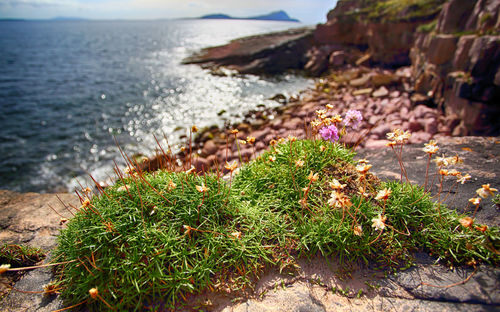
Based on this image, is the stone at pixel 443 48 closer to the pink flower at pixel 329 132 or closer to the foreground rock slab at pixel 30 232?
the pink flower at pixel 329 132

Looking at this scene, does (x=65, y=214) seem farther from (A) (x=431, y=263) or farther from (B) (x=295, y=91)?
(B) (x=295, y=91)

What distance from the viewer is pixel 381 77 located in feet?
41.0

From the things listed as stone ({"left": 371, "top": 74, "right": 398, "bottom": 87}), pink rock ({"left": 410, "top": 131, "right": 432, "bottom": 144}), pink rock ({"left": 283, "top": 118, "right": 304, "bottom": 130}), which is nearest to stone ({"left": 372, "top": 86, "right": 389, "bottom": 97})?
stone ({"left": 371, "top": 74, "right": 398, "bottom": 87})

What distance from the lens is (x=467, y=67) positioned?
22.7 feet

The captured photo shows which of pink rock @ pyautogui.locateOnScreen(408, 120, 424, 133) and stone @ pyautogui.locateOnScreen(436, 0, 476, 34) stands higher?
stone @ pyautogui.locateOnScreen(436, 0, 476, 34)

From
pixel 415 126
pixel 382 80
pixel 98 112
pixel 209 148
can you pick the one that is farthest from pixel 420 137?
pixel 98 112

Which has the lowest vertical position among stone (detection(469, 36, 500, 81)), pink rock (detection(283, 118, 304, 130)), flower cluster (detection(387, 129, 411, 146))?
pink rock (detection(283, 118, 304, 130))

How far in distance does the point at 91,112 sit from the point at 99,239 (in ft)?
45.6

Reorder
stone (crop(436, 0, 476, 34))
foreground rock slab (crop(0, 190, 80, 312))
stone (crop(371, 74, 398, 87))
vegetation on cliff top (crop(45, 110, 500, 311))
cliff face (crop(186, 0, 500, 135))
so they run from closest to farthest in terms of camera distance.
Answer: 1. vegetation on cliff top (crop(45, 110, 500, 311))
2. foreground rock slab (crop(0, 190, 80, 312))
3. cliff face (crop(186, 0, 500, 135))
4. stone (crop(436, 0, 476, 34))
5. stone (crop(371, 74, 398, 87))

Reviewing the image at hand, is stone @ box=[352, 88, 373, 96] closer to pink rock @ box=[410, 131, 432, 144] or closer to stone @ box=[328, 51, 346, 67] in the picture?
pink rock @ box=[410, 131, 432, 144]

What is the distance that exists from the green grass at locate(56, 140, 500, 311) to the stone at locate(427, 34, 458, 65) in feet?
25.9

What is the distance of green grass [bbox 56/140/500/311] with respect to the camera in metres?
2.23

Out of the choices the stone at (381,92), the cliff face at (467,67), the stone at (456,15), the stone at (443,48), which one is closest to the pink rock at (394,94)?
the stone at (381,92)

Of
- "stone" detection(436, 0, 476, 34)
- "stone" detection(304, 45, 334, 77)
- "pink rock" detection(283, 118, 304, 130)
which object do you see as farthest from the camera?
"stone" detection(304, 45, 334, 77)
